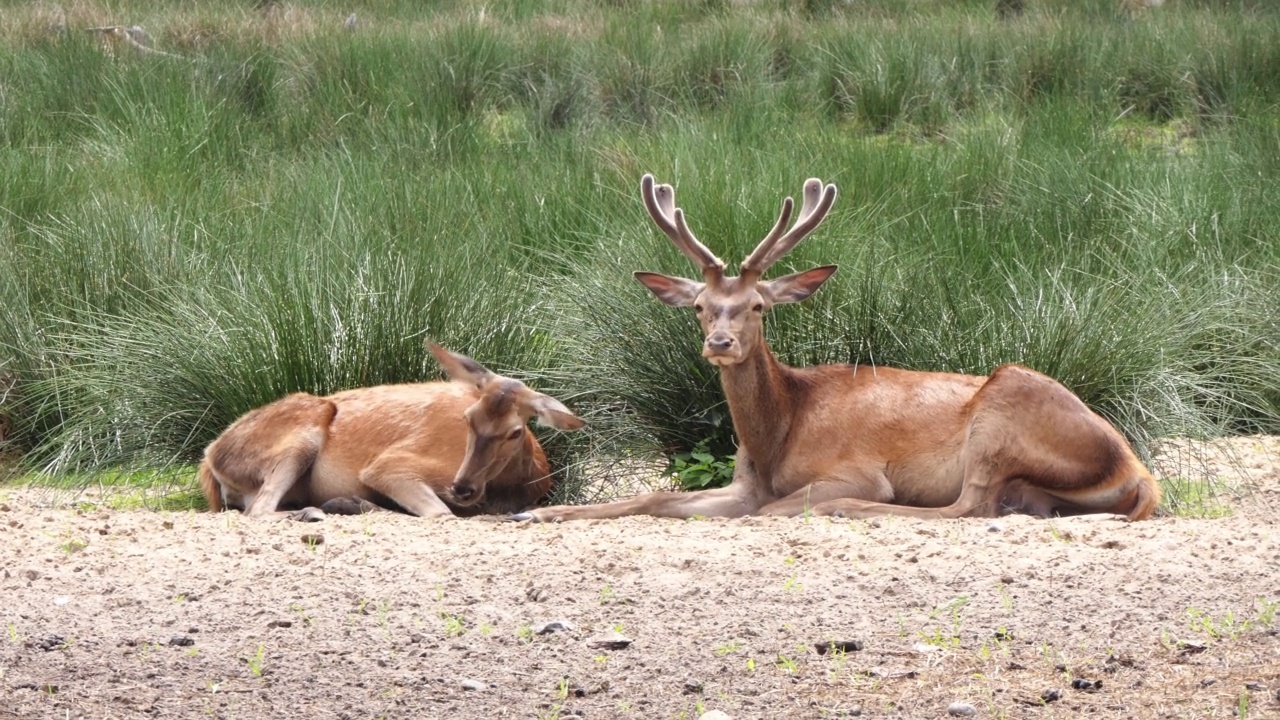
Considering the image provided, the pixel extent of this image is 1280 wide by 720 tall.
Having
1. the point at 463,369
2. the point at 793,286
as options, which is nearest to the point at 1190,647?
the point at 793,286

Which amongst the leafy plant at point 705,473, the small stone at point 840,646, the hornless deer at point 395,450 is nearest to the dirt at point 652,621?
the small stone at point 840,646

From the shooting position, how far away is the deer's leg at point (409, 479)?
747cm

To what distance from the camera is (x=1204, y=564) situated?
17.8ft

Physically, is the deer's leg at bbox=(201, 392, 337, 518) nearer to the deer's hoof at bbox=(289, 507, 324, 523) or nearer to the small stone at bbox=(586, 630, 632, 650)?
the deer's hoof at bbox=(289, 507, 324, 523)

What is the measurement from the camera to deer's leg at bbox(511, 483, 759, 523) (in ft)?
23.2

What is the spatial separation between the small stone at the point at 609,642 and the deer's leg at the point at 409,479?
8.55 feet

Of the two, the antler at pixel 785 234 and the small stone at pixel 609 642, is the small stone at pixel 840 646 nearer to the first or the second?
the small stone at pixel 609 642

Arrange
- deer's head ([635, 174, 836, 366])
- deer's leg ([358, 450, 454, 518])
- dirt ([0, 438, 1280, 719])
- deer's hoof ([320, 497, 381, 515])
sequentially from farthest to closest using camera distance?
deer's hoof ([320, 497, 381, 515]) < deer's leg ([358, 450, 454, 518]) < deer's head ([635, 174, 836, 366]) < dirt ([0, 438, 1280, 719])

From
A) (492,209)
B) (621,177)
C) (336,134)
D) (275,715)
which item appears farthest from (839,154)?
(275,715)

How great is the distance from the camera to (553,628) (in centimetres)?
496

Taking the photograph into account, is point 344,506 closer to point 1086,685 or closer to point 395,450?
point 395,450

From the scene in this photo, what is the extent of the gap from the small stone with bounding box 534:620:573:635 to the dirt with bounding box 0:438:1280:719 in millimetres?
34

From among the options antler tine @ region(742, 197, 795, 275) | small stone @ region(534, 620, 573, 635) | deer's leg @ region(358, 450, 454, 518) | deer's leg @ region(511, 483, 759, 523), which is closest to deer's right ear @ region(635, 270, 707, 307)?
antler tine @ region(742, 197, 795, 275)

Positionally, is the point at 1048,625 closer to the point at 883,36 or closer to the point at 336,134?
the point at 336,134
